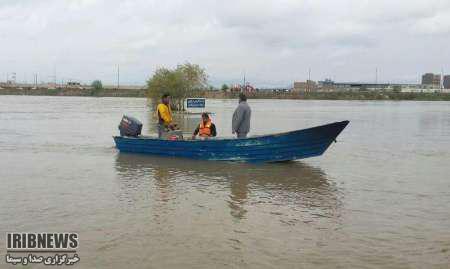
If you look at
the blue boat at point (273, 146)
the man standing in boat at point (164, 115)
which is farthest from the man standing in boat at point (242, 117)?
the man standing in boat at point (164, 115)

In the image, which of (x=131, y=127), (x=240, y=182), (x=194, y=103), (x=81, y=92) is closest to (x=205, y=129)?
(x=131, y=127)

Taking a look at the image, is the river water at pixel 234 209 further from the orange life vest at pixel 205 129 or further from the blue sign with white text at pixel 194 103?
the blue sign with white text at pixel 194 103

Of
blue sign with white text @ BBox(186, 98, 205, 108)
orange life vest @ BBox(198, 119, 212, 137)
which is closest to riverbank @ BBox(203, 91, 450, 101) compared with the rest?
blue sign with white text @ BBox(186, 98, 205, 108)

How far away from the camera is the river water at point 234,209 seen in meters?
7.03

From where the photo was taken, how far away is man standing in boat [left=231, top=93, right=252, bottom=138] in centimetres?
1464

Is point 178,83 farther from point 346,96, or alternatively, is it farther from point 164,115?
point 346,96

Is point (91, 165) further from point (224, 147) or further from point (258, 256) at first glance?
point (258, 256)

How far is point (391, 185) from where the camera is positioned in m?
12.3

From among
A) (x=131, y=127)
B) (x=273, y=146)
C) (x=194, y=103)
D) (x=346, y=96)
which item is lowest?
(x=273, y=146)

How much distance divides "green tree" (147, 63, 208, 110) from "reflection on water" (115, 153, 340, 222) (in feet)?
107

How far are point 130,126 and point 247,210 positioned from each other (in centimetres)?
899

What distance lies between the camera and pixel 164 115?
16.5m

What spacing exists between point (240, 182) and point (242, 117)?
2.96 m

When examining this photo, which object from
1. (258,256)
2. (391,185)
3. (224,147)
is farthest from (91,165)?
(258,256)
